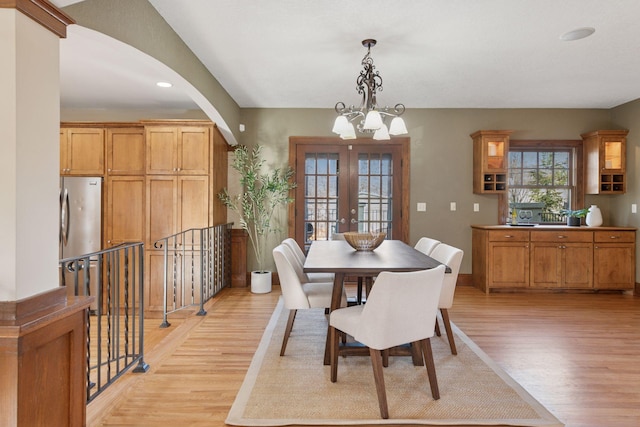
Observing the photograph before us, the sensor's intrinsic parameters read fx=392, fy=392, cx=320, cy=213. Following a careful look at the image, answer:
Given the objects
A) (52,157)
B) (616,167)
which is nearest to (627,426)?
(52,157)

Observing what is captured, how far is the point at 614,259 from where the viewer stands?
16.3 feet

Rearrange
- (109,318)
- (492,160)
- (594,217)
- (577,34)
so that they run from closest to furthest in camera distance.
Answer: (109,318) → (577,34) → (594,217) → (492,160)

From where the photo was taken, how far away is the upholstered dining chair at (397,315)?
2027 millimetres

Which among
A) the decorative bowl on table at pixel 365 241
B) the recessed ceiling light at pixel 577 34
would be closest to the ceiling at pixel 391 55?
the recessed ceiling light at pixel 577 34

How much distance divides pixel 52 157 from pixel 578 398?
9.89 ft

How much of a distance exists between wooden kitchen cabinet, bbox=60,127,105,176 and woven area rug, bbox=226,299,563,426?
3555 millimetres

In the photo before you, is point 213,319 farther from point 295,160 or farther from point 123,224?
point 295,160

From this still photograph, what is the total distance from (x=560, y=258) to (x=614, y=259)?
670mm

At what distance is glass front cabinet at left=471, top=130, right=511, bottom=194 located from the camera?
5262mm

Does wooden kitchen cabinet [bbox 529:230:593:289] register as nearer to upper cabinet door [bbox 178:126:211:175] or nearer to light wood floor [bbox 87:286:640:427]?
light wood floor [bbox 87:286:640:427]

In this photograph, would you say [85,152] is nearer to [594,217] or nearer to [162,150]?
[162,150]

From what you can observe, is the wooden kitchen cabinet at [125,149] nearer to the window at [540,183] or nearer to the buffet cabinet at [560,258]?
the buffet cabinet at [560,258]

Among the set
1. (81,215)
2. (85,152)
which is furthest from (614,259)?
(85,152)

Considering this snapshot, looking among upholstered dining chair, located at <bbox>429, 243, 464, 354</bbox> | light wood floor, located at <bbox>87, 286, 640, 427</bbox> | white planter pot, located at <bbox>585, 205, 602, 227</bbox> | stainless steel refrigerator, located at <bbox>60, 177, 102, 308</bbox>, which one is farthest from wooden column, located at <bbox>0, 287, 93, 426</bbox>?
white planter pot, located at <bbox>585, 205, 602, 227</bbox>
